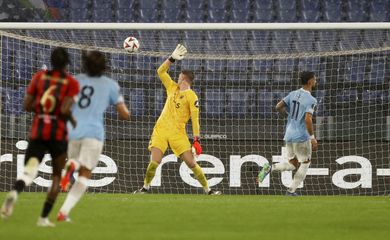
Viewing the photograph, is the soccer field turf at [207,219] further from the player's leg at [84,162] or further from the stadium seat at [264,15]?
the stadium seat at [264,15]

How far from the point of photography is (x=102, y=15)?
75.4 feet

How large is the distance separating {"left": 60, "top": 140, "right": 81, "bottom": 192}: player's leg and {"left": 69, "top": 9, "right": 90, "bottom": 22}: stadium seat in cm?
1423

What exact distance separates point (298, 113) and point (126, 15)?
945 cm

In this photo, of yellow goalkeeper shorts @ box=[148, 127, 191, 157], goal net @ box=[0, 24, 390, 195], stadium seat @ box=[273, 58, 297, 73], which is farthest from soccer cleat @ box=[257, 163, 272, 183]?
stadium seat @ box=[273, 58, 297, 73]

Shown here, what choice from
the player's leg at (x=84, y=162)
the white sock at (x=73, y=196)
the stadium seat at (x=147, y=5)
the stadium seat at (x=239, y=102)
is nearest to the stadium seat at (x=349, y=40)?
the stadium seat at (x=239, y=102)

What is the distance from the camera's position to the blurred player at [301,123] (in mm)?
14117

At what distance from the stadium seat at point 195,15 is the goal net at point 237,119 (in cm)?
506

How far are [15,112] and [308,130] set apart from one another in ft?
18.3

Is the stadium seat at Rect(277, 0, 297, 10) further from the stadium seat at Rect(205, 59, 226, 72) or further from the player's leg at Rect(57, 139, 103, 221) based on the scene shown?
the player's leg at Rect(57, 139, 103, 221)

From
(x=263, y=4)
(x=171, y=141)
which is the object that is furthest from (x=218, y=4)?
(x=171, y=141)

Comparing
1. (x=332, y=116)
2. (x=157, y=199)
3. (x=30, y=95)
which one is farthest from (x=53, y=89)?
(x=332, y=116)

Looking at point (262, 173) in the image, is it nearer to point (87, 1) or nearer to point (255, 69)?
point (255, 69)

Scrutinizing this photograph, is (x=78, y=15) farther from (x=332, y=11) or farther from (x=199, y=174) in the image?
(x=199, y=174)

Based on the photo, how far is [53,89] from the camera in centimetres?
804
